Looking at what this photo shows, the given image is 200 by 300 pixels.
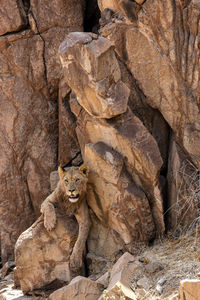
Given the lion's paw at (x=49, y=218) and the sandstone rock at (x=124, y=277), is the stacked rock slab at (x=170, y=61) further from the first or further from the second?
the lion's paw at (x=49, y=218)

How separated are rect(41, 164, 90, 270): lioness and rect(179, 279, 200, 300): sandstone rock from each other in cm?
266

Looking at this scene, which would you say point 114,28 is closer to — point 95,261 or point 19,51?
point 19,51

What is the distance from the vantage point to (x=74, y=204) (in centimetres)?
718

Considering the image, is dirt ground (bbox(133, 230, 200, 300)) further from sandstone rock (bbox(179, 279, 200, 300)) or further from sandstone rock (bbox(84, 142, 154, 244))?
sandstone rock (bbox(179, 279, 200, 300))

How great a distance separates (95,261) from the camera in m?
7.14

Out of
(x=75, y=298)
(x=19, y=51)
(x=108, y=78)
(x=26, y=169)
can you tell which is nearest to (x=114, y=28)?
(x=108, y=78)

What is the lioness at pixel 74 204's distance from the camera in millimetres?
6879

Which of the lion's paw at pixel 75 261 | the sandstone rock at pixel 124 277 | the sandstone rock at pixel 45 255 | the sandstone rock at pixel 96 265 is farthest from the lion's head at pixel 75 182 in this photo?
the sandstone rock at pixel 124 277

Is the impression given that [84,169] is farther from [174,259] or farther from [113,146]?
[174,259]

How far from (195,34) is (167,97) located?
1.01m

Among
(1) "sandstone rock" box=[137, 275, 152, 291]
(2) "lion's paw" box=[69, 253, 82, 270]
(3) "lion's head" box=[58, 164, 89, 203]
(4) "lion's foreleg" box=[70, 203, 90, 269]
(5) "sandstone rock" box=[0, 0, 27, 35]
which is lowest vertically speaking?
(2) "lion's paw" box=[69, 253, 82, 270]

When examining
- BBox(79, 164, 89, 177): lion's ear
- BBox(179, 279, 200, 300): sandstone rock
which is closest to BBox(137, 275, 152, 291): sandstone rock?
BBox(179, 279, 200, 300): sandstone rock

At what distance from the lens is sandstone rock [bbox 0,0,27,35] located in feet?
27.6

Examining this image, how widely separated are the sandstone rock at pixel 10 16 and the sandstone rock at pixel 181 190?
3498mm
